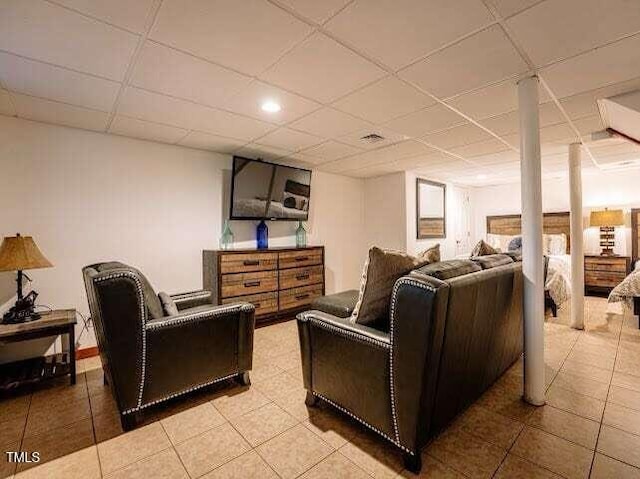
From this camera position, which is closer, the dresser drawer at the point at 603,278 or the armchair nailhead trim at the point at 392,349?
the armchair nailhead trim at the point at 392,349

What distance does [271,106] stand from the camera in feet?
8.94

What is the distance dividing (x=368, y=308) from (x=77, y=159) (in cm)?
339

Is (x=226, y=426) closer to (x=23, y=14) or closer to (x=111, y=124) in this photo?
→ (x=23, y=14)

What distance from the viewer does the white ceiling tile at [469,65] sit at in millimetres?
1850

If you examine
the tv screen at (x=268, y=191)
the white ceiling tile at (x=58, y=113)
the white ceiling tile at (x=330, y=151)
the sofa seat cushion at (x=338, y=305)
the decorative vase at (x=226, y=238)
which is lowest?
the sofa seat cushion at (x=338, y=305)

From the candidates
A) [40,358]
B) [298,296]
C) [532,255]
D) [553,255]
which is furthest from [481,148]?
[40,358]

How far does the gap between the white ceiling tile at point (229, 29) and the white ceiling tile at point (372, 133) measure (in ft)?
5.46

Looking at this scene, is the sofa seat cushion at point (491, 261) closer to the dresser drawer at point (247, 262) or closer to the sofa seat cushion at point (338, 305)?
the sofa seat cushion at point (338, 305)

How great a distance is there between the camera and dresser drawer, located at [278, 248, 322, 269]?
4.33 metres

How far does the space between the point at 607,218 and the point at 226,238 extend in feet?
21.8

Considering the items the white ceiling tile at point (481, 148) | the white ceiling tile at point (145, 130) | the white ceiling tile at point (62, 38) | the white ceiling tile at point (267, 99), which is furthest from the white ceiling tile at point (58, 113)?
the white ceiling tile at point (481, 148)

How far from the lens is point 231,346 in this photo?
7.81 feet

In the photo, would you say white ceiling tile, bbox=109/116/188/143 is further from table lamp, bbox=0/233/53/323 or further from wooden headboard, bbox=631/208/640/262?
wooden headboard, bbox=631/208/640/262

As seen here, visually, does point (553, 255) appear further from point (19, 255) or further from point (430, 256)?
point (19, 255)
